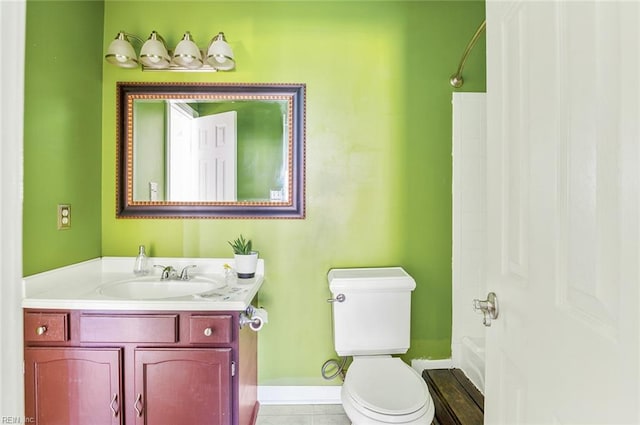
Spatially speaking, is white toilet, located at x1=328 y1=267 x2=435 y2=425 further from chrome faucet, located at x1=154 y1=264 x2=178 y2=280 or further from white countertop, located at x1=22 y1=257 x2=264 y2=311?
chrome faucet, located at x1=154 y1=264 x2=178 y2=280

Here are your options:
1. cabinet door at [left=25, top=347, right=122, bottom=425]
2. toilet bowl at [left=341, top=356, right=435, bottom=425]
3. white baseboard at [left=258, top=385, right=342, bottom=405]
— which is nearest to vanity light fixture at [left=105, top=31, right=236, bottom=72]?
cabinet door at [left=25, top=347, right=122, bottom=425]

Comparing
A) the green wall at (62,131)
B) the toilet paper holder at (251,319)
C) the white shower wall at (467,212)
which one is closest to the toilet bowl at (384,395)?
the toilet paper holder at (251,319)

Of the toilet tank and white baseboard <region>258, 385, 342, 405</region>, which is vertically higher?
the toilet tank

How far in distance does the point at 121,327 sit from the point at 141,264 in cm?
52

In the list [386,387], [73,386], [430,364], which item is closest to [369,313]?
[386,387]

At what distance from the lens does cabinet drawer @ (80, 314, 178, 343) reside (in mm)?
1250

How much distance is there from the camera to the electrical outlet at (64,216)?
152 cm

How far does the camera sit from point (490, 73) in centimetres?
85

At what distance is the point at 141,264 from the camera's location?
1.70 metres

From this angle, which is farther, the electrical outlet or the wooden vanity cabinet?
the electrical outlet

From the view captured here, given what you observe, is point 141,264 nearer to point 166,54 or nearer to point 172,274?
point 172,274

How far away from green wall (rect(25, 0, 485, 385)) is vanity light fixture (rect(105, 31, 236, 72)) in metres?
0.11

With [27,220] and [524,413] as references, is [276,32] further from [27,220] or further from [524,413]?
[524,413]

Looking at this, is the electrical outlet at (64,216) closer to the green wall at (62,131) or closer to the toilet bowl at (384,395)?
the green wall at (62,131)
